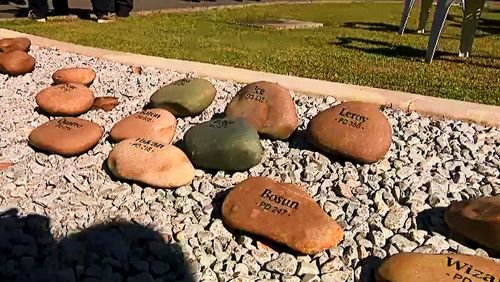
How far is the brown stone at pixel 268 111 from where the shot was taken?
2977mm

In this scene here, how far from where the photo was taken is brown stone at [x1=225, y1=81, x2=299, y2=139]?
2977 mm

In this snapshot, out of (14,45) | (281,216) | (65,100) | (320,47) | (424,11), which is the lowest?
(320,47)

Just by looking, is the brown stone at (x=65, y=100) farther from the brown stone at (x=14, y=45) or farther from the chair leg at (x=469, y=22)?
the chair leg at (x=469, y=22)

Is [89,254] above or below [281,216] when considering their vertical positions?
below

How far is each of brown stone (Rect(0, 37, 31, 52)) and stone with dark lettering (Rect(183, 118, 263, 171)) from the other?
244 cm

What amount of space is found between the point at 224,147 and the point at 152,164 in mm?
323

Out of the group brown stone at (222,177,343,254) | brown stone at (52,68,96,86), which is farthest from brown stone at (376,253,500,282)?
brown stone at (52,68,96,86)

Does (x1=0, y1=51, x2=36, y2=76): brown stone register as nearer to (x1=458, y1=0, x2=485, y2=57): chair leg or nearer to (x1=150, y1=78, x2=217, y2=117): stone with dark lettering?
(x1=150, y1=78, x2=217, y2=117): stone with dark lettering

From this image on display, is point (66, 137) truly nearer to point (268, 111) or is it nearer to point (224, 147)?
point (224, 147)

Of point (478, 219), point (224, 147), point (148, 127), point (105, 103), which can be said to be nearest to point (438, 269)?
point (478, 219)

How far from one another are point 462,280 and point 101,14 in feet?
24.5

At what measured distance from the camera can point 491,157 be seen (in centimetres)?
284

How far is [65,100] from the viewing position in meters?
3.39

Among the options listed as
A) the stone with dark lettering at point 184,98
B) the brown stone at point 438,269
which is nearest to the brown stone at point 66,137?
the stone with dark lettering at point 184,98
